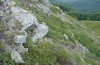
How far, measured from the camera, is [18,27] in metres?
17.8

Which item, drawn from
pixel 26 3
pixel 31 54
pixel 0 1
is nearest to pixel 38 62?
pixel 31 54

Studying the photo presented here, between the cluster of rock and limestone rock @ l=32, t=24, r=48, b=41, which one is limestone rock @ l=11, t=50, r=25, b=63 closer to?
the cluster of rock

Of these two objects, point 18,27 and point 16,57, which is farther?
point 18,27

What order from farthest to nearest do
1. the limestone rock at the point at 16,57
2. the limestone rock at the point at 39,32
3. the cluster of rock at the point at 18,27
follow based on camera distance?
1. the limestone rock at the point at 39,32
2. the cluster of rock at the point at 18,27
3. the limestone rock at the point at 16,57

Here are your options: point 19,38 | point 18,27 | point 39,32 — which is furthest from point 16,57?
point 39,32

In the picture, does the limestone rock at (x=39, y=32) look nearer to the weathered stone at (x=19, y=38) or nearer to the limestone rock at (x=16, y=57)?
the weathered stone at (x=19, y=38)

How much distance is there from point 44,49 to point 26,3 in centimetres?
1238

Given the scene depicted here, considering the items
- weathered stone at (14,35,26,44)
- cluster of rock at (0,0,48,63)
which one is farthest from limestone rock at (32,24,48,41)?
weathered stone at (14,35,26,44)

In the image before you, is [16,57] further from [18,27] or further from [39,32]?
[39,32]

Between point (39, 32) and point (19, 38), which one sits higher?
point (19, 38)

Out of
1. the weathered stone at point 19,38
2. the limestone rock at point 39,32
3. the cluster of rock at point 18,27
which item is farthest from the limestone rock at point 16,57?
the limestone rock at point 39,32

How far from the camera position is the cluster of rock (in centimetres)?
1639

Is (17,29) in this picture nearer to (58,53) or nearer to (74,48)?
(58,53)

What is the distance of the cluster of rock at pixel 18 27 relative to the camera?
16.4 m
